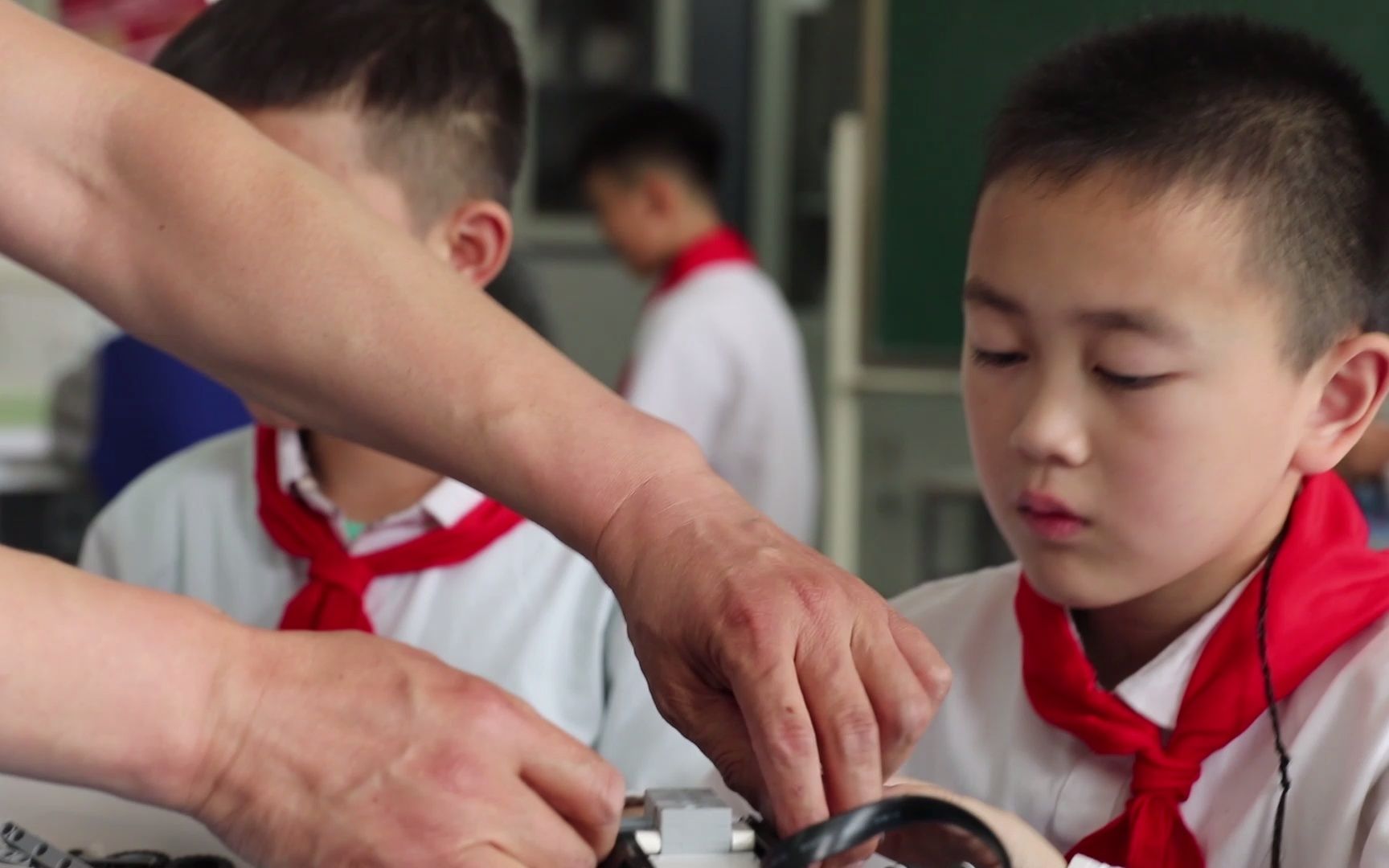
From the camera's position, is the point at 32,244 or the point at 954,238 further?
the point at 954,238

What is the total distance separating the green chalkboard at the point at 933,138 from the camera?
2.78 meters

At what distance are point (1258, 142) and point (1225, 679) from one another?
306 mm

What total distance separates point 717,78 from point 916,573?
180cm

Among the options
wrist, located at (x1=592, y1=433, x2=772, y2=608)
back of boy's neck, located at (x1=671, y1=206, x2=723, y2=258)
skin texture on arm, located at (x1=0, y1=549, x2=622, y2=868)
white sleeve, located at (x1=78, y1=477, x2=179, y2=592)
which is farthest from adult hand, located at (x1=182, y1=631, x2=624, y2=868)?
back of boy's neck, located at (x1=671, y1=206, x2=723, y2=258)

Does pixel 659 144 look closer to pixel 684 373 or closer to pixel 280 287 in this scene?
pixel 684 373

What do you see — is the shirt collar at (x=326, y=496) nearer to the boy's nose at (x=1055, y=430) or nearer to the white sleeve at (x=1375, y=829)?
the boy's nose at (x=1055, y=430)

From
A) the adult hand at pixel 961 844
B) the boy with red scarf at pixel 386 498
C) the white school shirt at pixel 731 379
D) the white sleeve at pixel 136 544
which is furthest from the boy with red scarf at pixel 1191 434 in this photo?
the white school shirt at pixel 731 379

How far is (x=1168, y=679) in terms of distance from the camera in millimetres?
860

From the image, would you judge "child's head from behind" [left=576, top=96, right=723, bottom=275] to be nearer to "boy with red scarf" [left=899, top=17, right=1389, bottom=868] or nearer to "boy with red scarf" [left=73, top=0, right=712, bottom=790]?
"boy with red scarf" [left=73, top=0, right=712, bottom=790]

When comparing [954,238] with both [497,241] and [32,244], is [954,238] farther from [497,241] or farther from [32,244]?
[32,244]

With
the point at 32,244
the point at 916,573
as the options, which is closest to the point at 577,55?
the point at 916,573

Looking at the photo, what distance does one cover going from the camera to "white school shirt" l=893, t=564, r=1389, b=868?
0.79 m

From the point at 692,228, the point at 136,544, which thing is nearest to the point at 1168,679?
the point at 136,544

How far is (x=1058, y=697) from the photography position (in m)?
0.88
